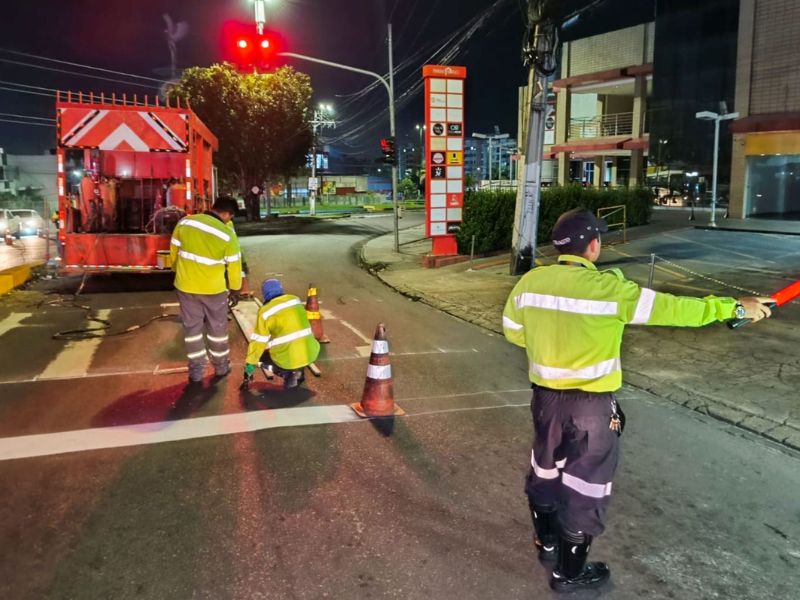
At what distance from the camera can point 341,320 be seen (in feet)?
34.5

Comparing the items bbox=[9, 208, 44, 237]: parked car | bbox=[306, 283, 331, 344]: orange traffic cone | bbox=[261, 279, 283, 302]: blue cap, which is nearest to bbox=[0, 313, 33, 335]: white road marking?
bbox=[306, 283, 331, 344]: orange traffic cone

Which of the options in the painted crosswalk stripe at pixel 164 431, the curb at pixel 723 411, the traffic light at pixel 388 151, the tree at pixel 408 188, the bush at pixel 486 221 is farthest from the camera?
the tree at pixel 408 188

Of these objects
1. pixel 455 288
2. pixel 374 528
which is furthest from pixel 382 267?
pixel 374 528

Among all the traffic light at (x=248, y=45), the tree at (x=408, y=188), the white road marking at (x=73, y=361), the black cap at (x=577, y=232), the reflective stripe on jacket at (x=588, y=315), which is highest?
the traffic light at (x=248, y=45)

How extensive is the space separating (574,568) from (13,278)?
42.5ft

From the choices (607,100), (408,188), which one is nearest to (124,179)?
(607,100)

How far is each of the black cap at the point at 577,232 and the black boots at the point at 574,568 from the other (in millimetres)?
1399

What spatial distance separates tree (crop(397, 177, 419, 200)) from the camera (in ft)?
234

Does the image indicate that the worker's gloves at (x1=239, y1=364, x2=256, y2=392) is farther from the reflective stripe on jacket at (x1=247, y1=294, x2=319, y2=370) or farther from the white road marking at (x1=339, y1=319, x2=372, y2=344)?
the white road marking at (x1=339, y1=319, x2=372, y2=344)

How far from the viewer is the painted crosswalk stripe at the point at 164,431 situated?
5008 millimetres

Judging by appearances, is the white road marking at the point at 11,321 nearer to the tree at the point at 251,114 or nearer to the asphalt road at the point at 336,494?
the asphalt road at the point at 336,494

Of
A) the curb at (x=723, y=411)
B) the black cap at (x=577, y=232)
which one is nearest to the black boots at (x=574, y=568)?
the black cap at (x=577, y=232)

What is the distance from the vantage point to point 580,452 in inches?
122

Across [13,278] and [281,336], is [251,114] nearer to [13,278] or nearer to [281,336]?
[13,278]
